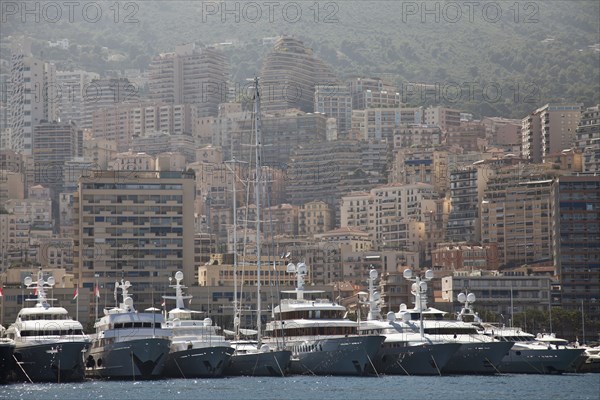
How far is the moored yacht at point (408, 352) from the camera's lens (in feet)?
488

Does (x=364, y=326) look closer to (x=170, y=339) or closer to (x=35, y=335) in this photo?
(x=170, y=339)

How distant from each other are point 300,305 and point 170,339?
12987 millimetres

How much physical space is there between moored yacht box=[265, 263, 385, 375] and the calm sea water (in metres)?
2.02

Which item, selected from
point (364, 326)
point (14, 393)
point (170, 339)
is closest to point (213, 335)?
point (170, 339)

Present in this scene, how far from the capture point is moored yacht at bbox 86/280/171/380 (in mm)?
140375

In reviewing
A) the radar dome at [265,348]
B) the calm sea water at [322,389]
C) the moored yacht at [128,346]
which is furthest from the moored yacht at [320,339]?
the moored yacht at [128,346]

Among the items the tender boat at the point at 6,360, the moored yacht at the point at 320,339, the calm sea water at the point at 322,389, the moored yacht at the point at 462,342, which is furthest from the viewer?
the moored yacht at the point at 462,342

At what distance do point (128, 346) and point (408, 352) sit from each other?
24.7m

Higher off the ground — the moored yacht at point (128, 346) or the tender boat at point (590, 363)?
the moored yacht at point (128, 346)

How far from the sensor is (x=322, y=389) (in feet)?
436

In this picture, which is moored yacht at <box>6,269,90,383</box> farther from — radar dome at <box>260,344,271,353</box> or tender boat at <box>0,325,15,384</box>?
radar dome at <box>260,344,271,353</box>

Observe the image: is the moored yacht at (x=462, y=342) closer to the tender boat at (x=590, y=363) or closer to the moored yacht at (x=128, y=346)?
the tender boat at (x=590, y=363)

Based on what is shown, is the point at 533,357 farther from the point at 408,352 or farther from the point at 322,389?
the point at 322,389

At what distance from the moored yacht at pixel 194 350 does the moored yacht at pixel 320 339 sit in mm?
6362
